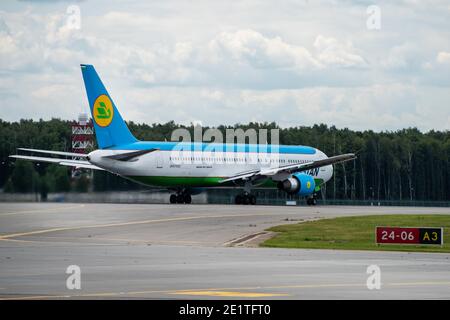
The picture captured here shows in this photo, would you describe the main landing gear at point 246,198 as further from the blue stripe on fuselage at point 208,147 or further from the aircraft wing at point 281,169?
the blue stripe on fuselage at point 208,147

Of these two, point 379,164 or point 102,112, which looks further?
point 379,164

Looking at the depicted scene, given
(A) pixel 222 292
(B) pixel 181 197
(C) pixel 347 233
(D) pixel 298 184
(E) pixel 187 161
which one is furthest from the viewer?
(D) pixel 298 184

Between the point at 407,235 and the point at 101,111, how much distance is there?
3869cm

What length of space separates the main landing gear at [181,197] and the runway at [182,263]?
25.2 meters

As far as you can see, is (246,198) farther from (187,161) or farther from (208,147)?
(187,161)

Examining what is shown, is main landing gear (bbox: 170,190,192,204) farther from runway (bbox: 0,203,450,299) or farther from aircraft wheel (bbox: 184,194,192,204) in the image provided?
runway (bbox: 0,203,450,299)

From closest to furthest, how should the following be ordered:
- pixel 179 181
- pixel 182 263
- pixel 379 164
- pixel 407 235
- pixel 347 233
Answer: pixel 182 263 < pixel 407 235 < pixel 347 233 < pixel 179 181 < pixel 379 164

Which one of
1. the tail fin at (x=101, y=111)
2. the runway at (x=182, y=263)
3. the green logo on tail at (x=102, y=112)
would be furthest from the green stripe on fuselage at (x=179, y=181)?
the runway at (x=182, y=263)

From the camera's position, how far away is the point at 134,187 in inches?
3391

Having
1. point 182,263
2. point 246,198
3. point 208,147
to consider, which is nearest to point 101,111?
point 208,147

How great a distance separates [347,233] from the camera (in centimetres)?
5156

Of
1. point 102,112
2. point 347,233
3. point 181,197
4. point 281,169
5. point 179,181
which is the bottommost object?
point 347,233
